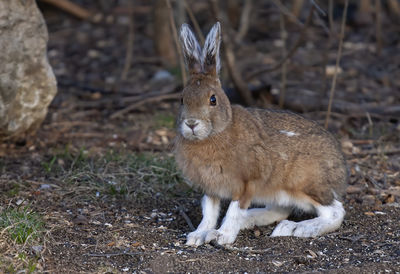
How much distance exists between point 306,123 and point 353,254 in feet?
4.42

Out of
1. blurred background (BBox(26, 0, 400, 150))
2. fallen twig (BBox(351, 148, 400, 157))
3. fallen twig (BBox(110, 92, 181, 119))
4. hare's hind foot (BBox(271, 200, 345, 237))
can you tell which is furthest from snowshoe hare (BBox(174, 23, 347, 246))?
fallen twig (BBox(110, 92, 181, 119))

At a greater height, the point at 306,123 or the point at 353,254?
the point at 306,123

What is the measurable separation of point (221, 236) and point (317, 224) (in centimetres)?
86

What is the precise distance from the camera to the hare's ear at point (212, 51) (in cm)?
512

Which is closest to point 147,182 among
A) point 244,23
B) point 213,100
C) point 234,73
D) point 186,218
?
point 186,218

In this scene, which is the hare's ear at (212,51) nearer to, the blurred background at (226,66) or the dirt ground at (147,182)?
the blurred background at (226,66)

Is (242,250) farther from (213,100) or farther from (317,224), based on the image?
(213,100)

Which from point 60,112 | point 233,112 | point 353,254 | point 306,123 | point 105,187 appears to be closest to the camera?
point 353,254

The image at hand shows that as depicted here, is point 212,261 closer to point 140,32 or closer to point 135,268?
point 135,268

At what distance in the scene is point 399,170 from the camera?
7035 millimetres

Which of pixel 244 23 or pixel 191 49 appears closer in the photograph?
pixel 191 49

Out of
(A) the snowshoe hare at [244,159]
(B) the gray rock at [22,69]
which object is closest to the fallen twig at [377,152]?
(A) the snowshoe hare at [244,159]

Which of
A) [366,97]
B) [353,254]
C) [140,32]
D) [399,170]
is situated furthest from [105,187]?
[140,32]

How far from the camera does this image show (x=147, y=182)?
21.3 feet
